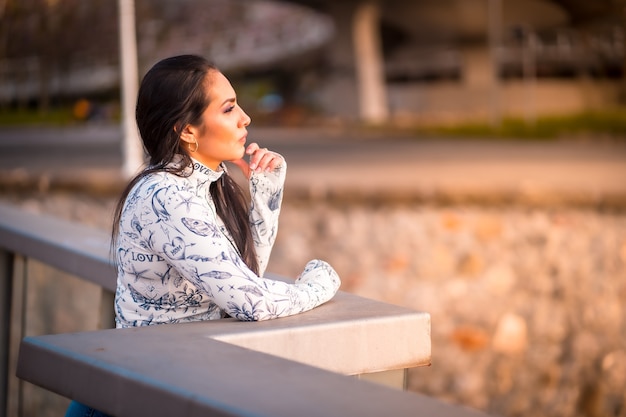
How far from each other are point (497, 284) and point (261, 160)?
7.33 meters

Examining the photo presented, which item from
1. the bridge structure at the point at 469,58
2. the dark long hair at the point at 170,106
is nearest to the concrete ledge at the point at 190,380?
the dark long hair at the point at 170,106

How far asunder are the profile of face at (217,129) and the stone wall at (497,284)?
729cm

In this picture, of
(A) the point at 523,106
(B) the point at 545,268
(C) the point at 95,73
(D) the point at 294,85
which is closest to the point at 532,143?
(B) the point at 545,268

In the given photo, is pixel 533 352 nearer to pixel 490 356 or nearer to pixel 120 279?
pixel 490 356

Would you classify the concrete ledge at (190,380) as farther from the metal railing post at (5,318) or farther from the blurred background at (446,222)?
the metal railing post at (5,318)

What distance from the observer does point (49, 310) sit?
3451 millimetres

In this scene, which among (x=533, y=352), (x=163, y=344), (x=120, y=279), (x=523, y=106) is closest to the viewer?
(x=163, y=344)

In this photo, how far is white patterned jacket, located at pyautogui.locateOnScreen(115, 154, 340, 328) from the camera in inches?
88.7

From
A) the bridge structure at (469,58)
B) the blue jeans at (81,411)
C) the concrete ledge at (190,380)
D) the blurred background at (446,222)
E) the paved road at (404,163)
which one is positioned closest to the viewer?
the concrete ledge at (190,380)

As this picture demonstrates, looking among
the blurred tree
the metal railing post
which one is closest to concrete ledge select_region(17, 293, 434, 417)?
the metal railing post

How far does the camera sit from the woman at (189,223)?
2260 millimetres

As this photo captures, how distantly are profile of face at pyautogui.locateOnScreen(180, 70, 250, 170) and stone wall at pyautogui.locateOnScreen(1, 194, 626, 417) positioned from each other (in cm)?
729

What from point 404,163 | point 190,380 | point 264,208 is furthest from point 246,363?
point 404,163

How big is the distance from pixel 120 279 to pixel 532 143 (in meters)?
19.0
